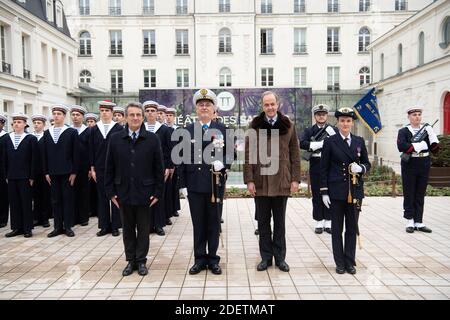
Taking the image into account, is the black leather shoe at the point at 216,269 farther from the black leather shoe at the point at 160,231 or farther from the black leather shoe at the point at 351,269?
the black leather shoe at the point at 160,231

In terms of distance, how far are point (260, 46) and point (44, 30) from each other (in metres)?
20.5

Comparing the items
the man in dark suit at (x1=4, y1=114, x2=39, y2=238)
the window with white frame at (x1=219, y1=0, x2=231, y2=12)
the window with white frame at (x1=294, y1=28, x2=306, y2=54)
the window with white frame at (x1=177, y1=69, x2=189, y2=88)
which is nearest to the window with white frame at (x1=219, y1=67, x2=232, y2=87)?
the window with white frame at (x1=177, y1=69, x2=189, y2=88)

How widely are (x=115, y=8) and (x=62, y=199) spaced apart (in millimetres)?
35631

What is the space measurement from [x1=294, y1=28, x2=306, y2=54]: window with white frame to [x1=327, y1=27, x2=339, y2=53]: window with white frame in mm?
2379

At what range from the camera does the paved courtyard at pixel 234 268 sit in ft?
16.0

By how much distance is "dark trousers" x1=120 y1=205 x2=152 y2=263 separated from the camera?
5508 millimetres

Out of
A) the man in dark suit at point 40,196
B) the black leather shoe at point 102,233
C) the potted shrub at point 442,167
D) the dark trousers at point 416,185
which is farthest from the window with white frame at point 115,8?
the dark trousers at point 416,185

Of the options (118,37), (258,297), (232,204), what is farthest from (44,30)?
(258,297)

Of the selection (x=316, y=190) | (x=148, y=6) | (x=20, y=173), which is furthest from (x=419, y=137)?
(x=148, y=6)

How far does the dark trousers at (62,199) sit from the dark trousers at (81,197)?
2.53 feet

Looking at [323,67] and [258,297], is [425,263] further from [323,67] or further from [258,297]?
[323,67]

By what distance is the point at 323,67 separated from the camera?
39031mm

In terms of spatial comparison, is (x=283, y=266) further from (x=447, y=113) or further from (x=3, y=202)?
(x=447, y=113)

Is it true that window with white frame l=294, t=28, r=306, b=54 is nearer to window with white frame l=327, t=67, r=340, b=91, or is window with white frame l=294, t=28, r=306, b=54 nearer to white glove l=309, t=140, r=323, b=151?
window with white frame l=327, t=67, r=340, b=91
